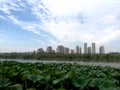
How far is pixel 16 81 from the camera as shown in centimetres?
427

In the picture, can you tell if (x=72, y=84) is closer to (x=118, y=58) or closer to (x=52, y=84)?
(x=52, y=84)

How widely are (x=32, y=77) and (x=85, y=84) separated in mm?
785

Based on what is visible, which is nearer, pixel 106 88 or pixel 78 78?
pixel 106 88

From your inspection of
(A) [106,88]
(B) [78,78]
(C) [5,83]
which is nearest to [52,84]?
(B) [78,78]

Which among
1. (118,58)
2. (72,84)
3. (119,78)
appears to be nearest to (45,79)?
(72,84)

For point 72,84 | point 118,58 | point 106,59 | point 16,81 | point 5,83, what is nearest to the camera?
point 5,83

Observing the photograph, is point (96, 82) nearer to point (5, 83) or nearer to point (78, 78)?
point (78, 78)

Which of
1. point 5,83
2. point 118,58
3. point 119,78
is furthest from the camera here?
point 118,58

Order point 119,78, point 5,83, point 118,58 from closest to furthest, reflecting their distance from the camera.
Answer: point 5,83 → point 119,78 → point 118,58

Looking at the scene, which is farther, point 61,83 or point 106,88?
point 61,83

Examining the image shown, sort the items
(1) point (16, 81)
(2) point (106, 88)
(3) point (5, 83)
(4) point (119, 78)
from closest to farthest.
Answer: (2) point (106, 88) < (3) point (5, 83) < (1) point (16, 81) < (4) point (119, 78)

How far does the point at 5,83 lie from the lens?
11.0 ft

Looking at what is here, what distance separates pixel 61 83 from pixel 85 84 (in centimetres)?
45

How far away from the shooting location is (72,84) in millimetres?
3727
